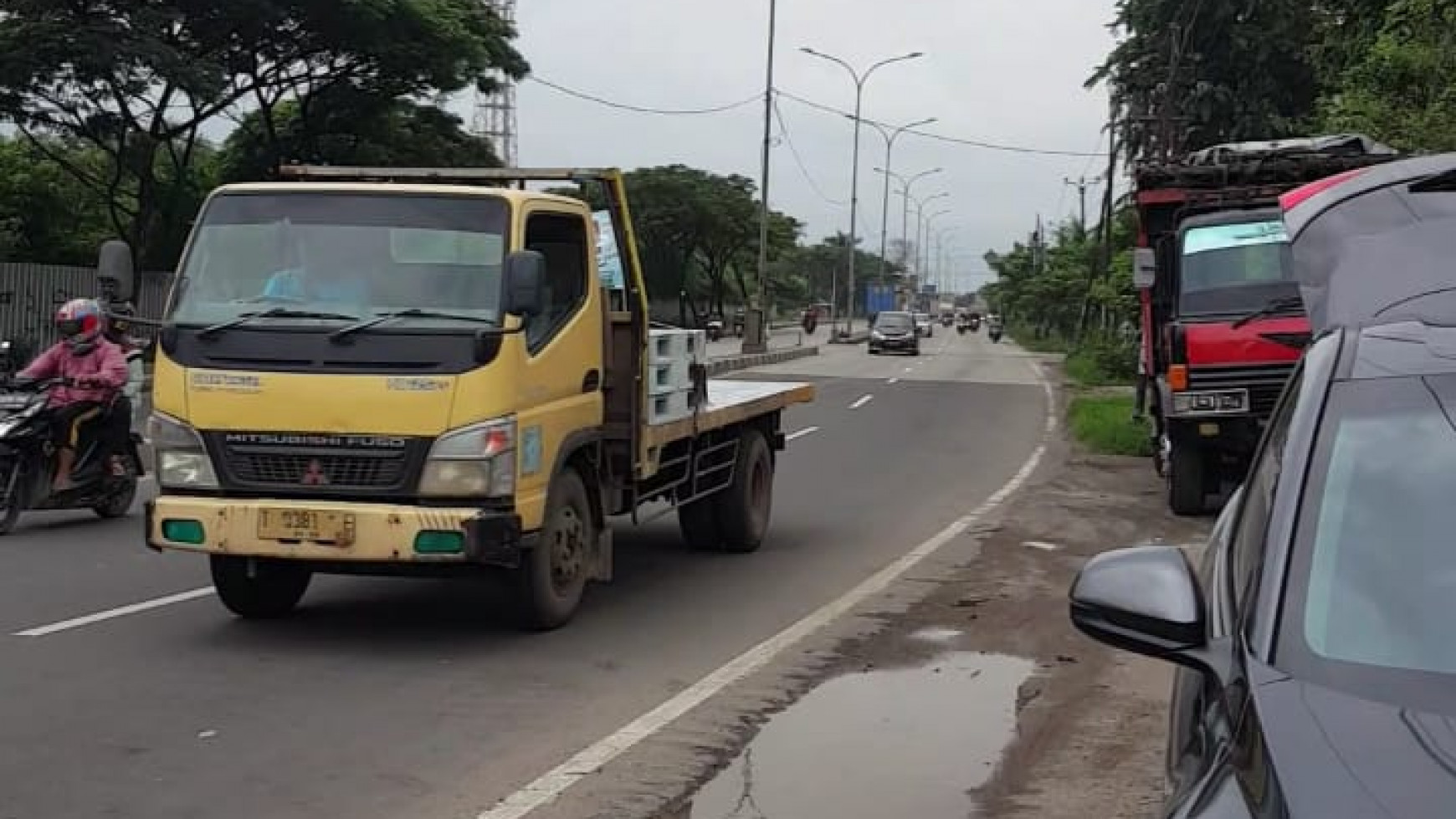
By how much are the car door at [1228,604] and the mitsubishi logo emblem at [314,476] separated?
14.5 ft

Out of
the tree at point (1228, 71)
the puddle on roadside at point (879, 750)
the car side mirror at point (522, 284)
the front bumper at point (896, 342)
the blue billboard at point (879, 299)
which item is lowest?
the puddle on roadside at point (879, 750)

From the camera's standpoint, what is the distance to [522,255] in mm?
7527

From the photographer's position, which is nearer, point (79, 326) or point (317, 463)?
point (317, 463)

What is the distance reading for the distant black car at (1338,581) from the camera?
2.52 meters

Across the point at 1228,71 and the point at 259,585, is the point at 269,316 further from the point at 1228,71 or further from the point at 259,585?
the point at 1228,71

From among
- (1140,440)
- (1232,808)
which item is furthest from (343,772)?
(1140,440)

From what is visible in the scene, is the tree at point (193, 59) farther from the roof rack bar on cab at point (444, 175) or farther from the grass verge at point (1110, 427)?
the roof rack bar on cab at point (444, 175)

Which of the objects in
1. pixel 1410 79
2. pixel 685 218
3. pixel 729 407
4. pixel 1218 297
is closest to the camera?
pixel 729 407

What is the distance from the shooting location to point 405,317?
755 cm

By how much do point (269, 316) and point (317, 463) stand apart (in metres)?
0.78

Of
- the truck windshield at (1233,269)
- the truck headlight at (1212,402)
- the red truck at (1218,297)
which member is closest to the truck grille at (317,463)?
the red truck at (1218,297)

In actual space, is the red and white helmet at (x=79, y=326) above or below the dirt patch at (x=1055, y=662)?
above

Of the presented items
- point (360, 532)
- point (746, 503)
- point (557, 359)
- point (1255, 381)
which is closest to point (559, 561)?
point (557, 359)

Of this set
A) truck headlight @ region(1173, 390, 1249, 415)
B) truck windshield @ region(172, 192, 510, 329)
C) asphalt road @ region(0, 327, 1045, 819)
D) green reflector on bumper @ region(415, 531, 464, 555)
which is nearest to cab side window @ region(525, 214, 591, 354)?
truck windshield @ region(172, 192, 510, 329)
